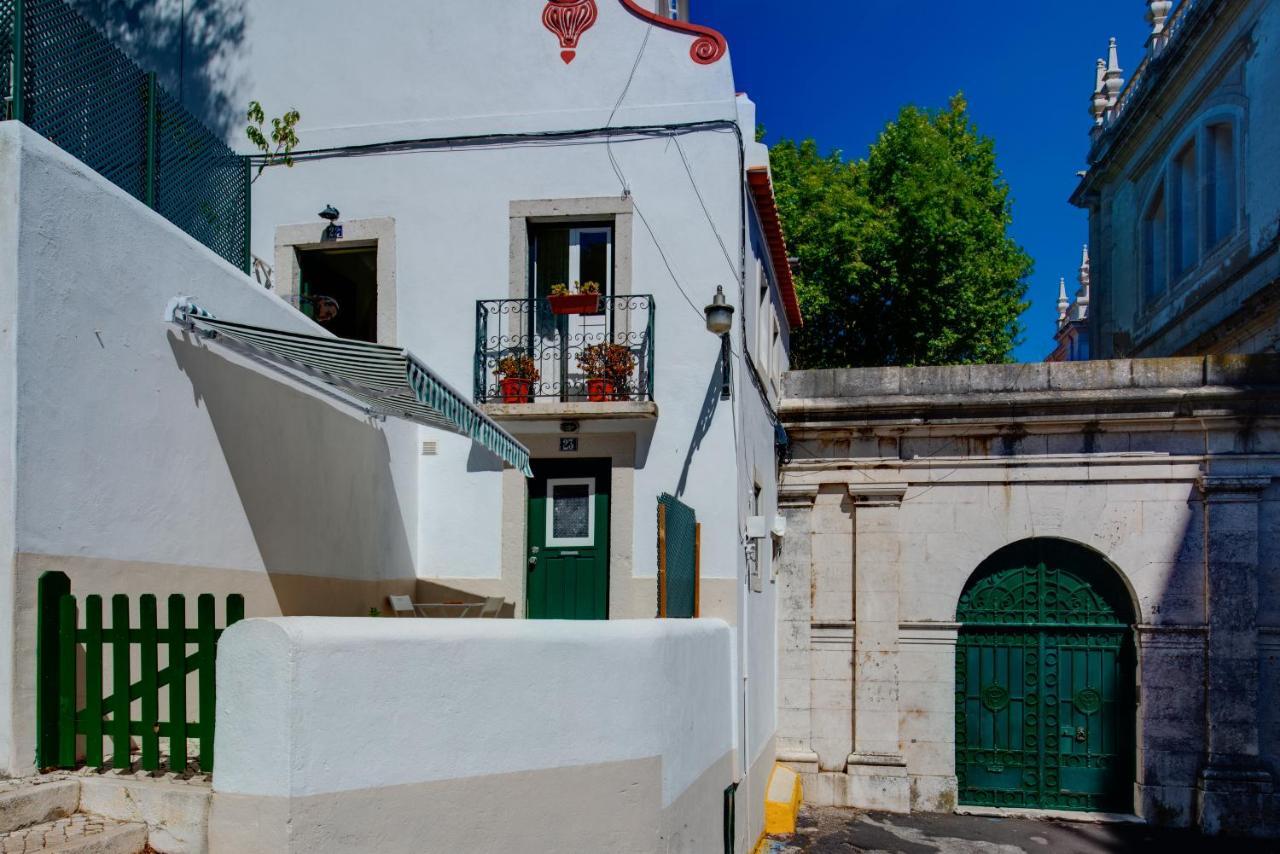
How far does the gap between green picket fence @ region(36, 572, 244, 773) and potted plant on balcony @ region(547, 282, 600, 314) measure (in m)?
4.78

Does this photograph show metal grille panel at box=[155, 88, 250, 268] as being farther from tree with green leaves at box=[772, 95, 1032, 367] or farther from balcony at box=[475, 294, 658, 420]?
tree with green leaves at box=[772, 95, 1032, 367]

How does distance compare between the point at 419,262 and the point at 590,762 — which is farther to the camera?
the point at 419,262

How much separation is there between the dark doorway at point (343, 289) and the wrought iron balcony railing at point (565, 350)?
124 cm

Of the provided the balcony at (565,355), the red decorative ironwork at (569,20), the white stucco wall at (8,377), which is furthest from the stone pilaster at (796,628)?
the white stucco wall at (8,377)

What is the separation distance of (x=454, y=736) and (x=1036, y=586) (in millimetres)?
8440

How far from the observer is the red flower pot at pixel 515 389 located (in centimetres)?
886

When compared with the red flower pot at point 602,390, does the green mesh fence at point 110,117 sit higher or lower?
higher

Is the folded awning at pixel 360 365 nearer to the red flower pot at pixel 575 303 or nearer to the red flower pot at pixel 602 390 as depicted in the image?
the red flower pot at pixel 602 390

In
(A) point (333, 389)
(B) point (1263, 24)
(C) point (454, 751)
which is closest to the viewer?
(C) point (454, 751)

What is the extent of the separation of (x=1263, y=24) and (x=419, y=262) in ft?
38.3

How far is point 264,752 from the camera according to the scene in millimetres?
4207

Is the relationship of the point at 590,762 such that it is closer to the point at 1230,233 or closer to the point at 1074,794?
the point at 1074,794

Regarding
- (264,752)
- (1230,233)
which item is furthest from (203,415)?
(1230,233)

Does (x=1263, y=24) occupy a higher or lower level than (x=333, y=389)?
higher
